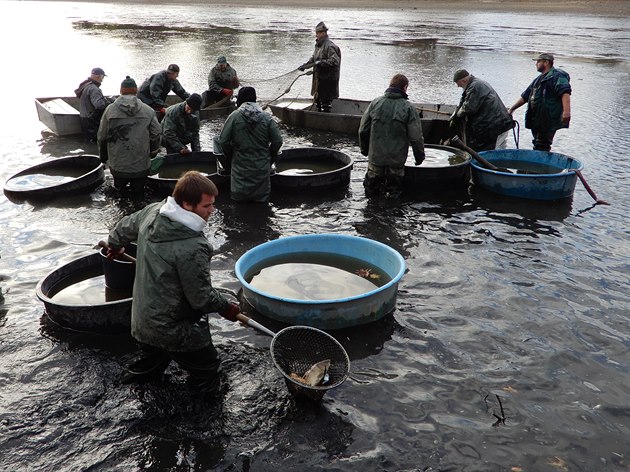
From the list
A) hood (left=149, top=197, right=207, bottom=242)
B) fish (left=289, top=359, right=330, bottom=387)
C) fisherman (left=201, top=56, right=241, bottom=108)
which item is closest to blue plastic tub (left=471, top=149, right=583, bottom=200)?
fish (left=289, top=359, right=330, bottom=387)

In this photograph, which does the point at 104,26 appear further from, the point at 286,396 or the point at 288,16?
the point at 286,396

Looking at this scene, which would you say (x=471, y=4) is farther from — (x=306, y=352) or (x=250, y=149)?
(x=306, y=352)

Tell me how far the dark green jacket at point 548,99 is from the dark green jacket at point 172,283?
845cm

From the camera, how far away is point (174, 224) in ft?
13.7

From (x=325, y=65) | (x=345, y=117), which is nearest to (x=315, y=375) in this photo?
(x=345, y=117)

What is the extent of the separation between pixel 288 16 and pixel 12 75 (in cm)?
3487

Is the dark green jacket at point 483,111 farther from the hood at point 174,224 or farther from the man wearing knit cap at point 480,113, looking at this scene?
the hood at point 174,224

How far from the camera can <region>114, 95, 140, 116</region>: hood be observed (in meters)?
8.79

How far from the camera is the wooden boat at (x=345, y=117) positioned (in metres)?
12.0

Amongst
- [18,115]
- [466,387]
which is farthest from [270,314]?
[18,115]

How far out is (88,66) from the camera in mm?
23984

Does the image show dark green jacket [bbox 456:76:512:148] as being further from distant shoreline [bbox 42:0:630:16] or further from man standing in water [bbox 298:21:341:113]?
distant shoreline [bbox 42:0:630:16]

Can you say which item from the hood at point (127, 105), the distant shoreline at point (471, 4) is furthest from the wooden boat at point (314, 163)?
the distant shoreline at point (471, 4)

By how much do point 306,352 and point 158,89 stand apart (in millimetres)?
9194
